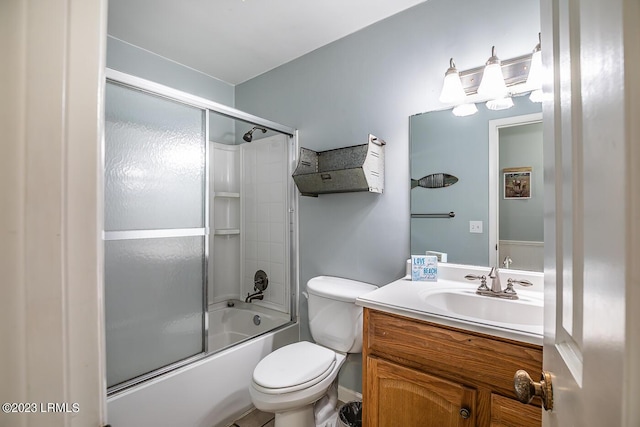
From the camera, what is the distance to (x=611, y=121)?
0.96ft

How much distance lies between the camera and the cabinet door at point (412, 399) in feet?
3.24

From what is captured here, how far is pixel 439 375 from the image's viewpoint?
1.04 meters

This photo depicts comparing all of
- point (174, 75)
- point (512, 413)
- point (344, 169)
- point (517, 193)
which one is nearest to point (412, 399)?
point (512, 413)

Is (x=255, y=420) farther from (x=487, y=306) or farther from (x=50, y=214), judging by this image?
(x=50, y=214)

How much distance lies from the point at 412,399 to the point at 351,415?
649mm

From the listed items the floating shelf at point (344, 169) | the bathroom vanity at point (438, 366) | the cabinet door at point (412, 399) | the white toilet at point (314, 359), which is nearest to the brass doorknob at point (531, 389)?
the bathroom vanity at point (438, 366)

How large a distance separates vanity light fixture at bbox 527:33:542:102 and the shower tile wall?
1554 millimetres

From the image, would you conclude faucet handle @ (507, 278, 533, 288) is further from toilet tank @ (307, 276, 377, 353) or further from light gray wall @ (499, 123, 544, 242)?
toilet tank @ (307, 276, 377, 353)

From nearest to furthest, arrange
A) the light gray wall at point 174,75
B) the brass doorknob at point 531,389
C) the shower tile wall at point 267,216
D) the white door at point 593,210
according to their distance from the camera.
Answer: the white door at point 593,210 < the brass doorknob at point 531,389 < the light gray wall at point 174,75 < the shower tile wall at point 267,216

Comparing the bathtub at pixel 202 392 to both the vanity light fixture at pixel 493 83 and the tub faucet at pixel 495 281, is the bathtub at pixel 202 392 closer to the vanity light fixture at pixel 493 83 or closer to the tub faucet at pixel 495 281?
the tub faucet at pixel 495 281

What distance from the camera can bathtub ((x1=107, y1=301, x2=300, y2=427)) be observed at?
1335 mm

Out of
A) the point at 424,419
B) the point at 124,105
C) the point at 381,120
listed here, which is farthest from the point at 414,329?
the point at 124,105

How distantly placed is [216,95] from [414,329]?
2.42 m

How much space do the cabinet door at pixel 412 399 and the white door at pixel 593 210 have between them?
56 cm
